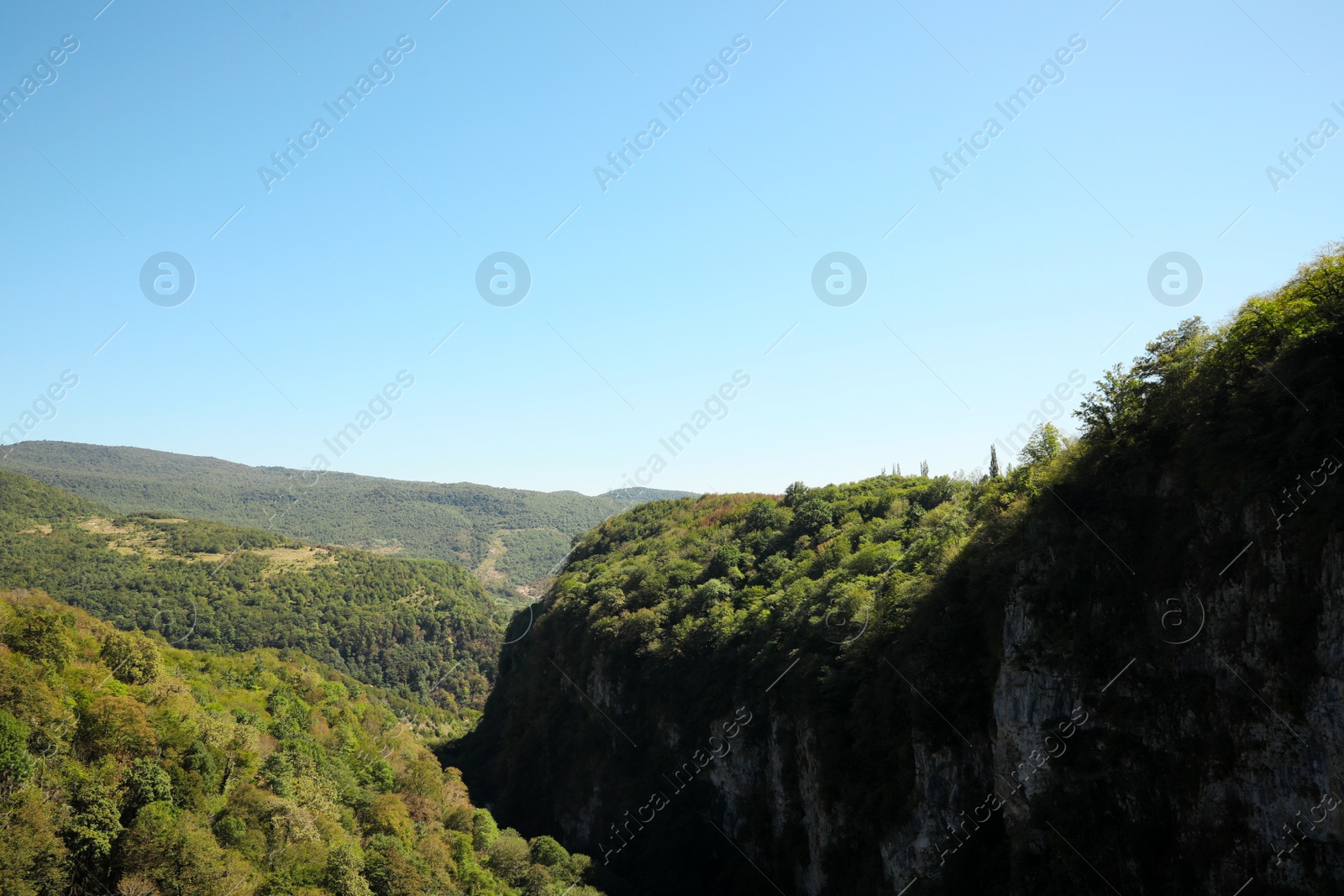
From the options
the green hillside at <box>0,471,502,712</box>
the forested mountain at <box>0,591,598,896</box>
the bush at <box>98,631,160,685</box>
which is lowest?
the forested mountain at <box>0,591,598,896</box>

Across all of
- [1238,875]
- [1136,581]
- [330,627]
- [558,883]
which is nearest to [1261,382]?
[1136,581]

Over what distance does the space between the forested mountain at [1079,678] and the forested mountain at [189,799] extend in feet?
45.2

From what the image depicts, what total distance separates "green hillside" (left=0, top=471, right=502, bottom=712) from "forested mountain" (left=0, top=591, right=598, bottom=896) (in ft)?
283

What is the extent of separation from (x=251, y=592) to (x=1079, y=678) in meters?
168

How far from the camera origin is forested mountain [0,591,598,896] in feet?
94.4

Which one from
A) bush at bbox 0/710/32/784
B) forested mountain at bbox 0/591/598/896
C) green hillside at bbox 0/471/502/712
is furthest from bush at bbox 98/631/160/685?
green hillside at bbox 0/471/502/712

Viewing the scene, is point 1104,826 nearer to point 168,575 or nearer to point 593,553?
point 593,553

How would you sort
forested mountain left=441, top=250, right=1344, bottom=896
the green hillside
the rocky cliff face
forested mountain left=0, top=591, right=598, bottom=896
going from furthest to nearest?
the green hillside → forested mountain left=0, top=591, right=598, bottom=896 → forested mountain left=441, top=250, right=1344, bottom=896 → the rocky cliff face

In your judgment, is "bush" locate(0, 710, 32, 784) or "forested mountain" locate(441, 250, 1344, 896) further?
"bush" locate(0, 710, 32, 784)

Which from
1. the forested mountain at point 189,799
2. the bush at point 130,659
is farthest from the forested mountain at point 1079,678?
the bush at point 130,659

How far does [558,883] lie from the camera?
46.2m

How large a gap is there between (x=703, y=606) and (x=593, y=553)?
144ft

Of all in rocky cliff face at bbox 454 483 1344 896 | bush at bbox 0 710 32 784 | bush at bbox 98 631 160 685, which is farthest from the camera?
bush at bbox 98 631 160 685

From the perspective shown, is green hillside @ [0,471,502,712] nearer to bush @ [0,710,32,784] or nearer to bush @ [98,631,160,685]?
bush @ [98,631,160,685]
